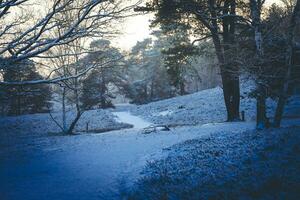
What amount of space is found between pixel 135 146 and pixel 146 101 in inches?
1520

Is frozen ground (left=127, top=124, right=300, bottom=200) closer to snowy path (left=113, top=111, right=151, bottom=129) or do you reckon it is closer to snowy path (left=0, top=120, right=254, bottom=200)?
snowy path (left=0, top=120, right=254, bottom=200)

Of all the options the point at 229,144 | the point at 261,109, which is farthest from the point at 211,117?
the point at 229,144

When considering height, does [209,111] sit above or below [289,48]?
below

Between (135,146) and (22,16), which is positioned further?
(135,146)

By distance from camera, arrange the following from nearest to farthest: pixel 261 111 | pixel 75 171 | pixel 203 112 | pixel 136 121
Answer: pixel 75 171 → pixel 261 111 → pixel 203 112 → pixel 136 121

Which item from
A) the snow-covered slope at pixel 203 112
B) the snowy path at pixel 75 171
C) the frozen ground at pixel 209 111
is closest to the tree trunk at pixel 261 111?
the snowy path at pixel 75 171

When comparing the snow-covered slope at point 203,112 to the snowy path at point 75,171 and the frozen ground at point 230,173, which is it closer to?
the snowy path at point 75,171

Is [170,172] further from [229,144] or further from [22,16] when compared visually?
[22,16]

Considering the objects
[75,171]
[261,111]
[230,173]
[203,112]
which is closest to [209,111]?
[203,112]

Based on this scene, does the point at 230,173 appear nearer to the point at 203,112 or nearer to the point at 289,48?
the point at 289,48

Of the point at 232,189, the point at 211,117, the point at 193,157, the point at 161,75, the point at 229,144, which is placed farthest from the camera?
the point at 161,75

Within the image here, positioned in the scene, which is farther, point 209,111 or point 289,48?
point 209,111

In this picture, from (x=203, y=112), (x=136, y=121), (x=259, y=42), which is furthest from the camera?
(x=136, y=121)

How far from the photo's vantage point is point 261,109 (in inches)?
505
